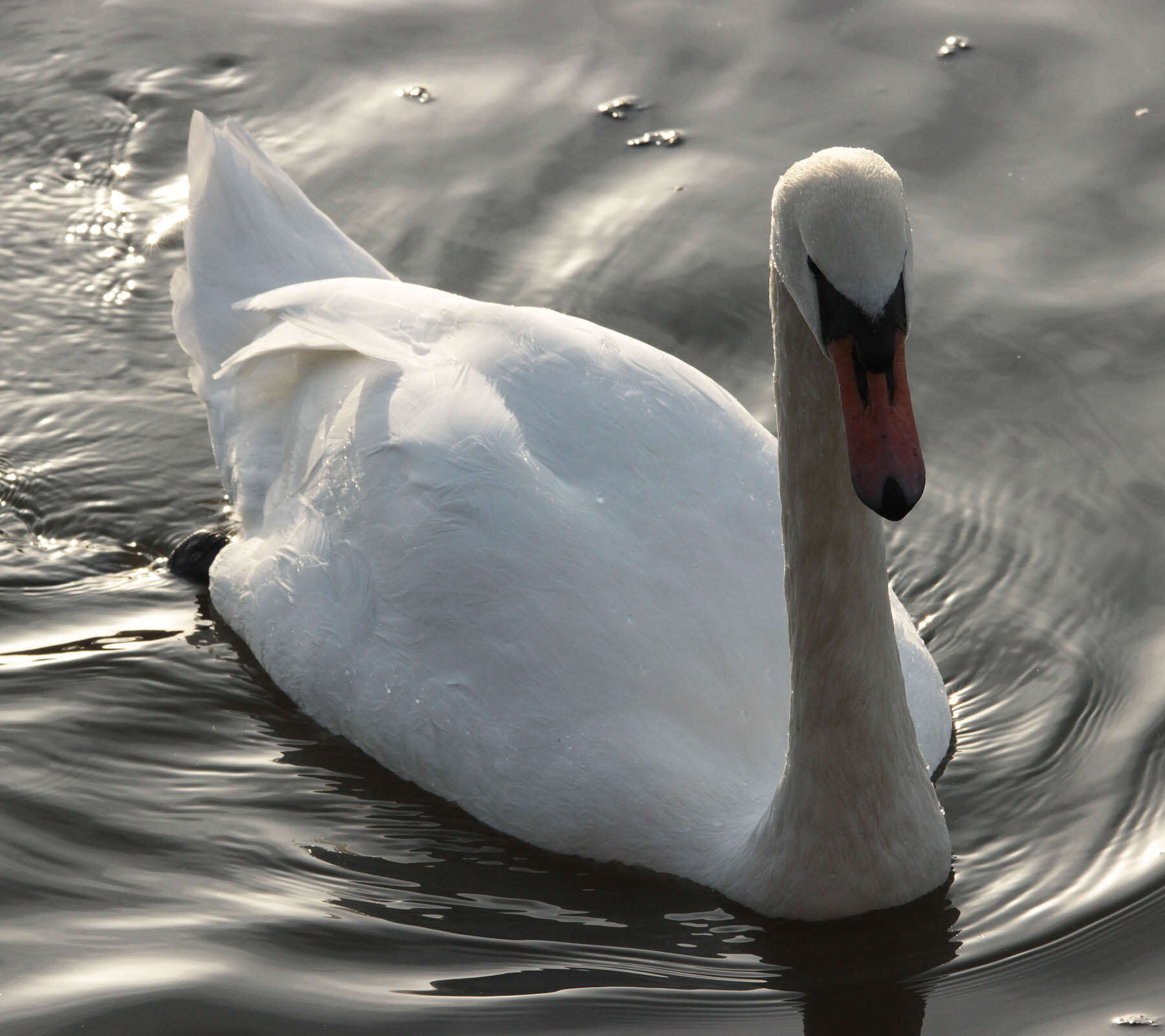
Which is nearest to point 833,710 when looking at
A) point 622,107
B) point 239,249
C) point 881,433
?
point 881,433

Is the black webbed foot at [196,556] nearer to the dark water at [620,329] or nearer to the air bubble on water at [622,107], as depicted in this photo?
the dark water at [620,329]

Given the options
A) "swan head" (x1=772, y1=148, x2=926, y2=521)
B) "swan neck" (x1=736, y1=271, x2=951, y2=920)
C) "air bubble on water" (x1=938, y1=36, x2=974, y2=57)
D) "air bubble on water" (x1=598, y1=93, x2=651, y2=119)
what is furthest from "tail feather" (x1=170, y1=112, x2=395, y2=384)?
"air bubble on water" (x1=938, y1=36, x2=974, y2=57)

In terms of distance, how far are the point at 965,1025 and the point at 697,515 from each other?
176 centimetres

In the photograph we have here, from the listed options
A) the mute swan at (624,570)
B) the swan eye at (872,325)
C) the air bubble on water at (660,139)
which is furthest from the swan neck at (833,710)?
the air bubble on water at (660,139)

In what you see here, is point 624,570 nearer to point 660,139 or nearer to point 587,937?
point 587,937

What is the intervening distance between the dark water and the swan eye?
1.92 m

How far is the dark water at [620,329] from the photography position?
5.29 m

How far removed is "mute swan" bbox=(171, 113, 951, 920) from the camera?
4.59 metres

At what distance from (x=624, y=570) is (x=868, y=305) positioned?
175 cm

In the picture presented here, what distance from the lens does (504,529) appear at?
5.84 metres

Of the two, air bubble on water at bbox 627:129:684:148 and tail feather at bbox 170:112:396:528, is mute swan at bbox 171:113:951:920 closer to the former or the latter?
tail feather at bbox 170:112:396:528

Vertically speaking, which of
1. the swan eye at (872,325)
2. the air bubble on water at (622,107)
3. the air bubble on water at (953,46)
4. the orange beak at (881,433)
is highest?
the air bubble on water at (953,46)

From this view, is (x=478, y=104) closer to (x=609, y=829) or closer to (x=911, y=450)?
(x=609, y=829)

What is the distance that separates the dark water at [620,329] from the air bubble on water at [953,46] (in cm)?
10
